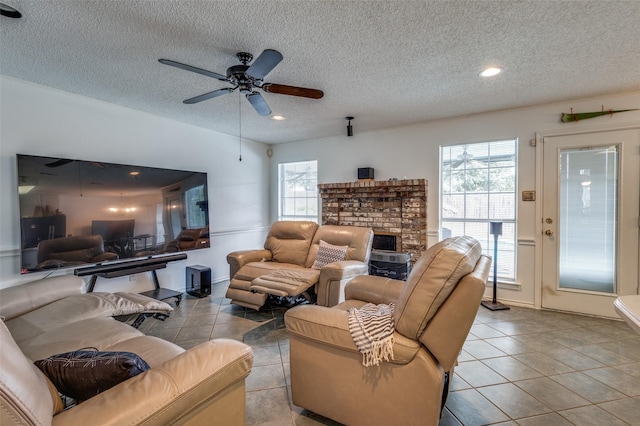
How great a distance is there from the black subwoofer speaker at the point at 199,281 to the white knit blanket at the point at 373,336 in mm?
2900

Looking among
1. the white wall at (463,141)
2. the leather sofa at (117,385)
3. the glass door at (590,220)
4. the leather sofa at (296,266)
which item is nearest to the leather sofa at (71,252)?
the leather sofa at (117,385)

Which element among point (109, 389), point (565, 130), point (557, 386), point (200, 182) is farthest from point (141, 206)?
point (565, 130)

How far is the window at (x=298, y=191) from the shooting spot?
204 inches

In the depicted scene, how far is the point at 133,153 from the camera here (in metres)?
3.49

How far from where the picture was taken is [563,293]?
129 inches

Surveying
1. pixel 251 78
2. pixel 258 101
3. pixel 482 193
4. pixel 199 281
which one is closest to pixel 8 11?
pixel 251 78

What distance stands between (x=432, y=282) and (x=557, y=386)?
5.13 ft

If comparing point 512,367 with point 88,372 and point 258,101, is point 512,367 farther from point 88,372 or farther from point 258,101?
point 258,101

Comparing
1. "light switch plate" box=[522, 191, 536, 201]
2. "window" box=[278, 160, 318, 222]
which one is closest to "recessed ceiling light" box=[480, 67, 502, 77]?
"light switch plate" box=[522, 191, 536, 201]

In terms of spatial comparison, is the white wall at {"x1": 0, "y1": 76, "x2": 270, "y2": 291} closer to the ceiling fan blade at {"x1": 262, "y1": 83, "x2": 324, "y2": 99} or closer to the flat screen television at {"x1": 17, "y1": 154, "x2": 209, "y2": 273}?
the flat screen television at {"x1": 17, "y1": 154, "x2": 209, "y2": 273}

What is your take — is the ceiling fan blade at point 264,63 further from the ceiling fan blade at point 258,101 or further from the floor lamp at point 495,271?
the floor lamp at point 495,271

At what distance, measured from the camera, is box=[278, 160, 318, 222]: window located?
204 inches

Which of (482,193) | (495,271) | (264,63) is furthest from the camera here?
(482,193)

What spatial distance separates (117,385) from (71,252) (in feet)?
8.26
